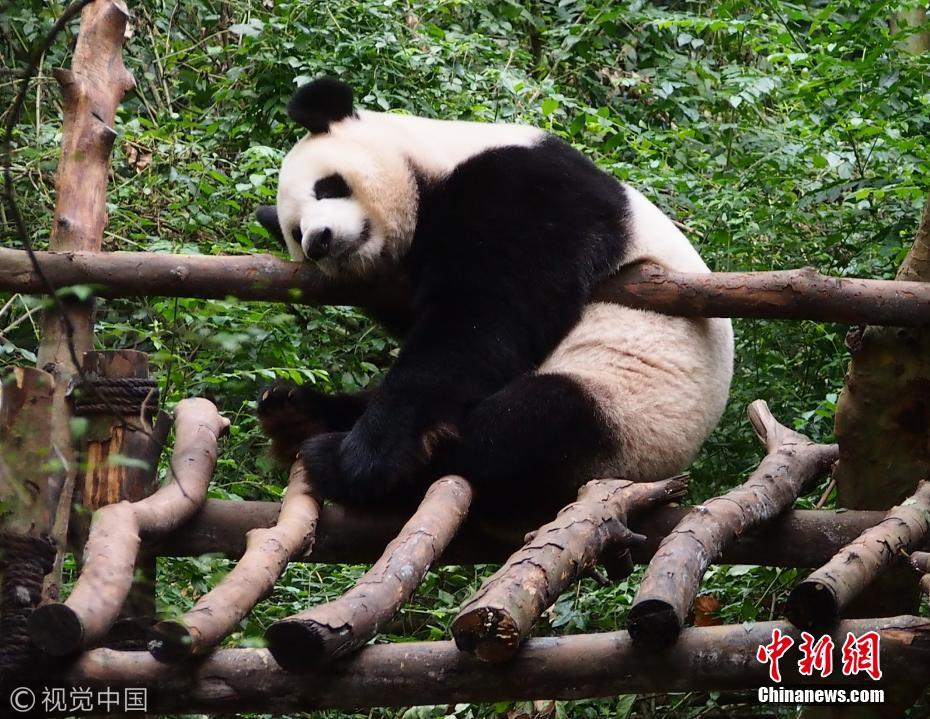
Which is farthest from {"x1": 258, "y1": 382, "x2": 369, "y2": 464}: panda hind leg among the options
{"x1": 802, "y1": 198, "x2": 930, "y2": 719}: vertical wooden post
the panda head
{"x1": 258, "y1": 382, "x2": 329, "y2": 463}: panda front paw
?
{"x1": 802, "y1": 198, "x2": 930, "y2": 719}: vertical wooden post

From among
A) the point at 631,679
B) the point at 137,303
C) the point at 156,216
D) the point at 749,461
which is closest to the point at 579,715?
the point at 749,461

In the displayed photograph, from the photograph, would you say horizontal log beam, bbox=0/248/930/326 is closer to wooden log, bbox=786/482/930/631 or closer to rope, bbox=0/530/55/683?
wooden log, bbox=786/482/930/631

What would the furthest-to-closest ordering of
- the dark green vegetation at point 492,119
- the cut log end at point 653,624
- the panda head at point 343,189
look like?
1. the dark green vegetation at point 492,119
2. the panda head at point 343,189
3. the cut log end at point 653,624

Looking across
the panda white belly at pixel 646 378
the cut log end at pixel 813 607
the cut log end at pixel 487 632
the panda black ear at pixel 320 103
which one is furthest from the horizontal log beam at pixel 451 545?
the panda black ear at pixel 320 103

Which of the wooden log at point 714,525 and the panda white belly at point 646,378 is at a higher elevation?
the panda white belly at point 646,378

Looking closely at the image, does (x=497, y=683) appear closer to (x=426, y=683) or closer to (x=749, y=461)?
(x=426, y=683)

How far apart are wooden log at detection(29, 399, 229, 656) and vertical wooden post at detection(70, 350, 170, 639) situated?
4.9 inches

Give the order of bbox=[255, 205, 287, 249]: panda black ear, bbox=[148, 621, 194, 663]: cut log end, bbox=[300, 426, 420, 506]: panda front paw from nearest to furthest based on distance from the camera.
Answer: bbox=[148, 621, 194, 663]: cut log end → bbox=[300, 426, 420, 506]: panda front paw → bbox=[255, 205, 287, 249]: panda black ear

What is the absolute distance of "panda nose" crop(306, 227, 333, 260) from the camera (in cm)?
376

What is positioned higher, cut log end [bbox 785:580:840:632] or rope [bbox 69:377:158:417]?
rope [bbox 69:377:158:417]

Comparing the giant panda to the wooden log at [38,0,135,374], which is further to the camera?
the wooden log at [38,0,135,374]

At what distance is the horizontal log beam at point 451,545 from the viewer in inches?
132

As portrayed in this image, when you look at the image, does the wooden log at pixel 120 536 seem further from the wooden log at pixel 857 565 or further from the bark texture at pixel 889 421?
the bark texture at pixel 889 421

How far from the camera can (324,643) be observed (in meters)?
2.40
